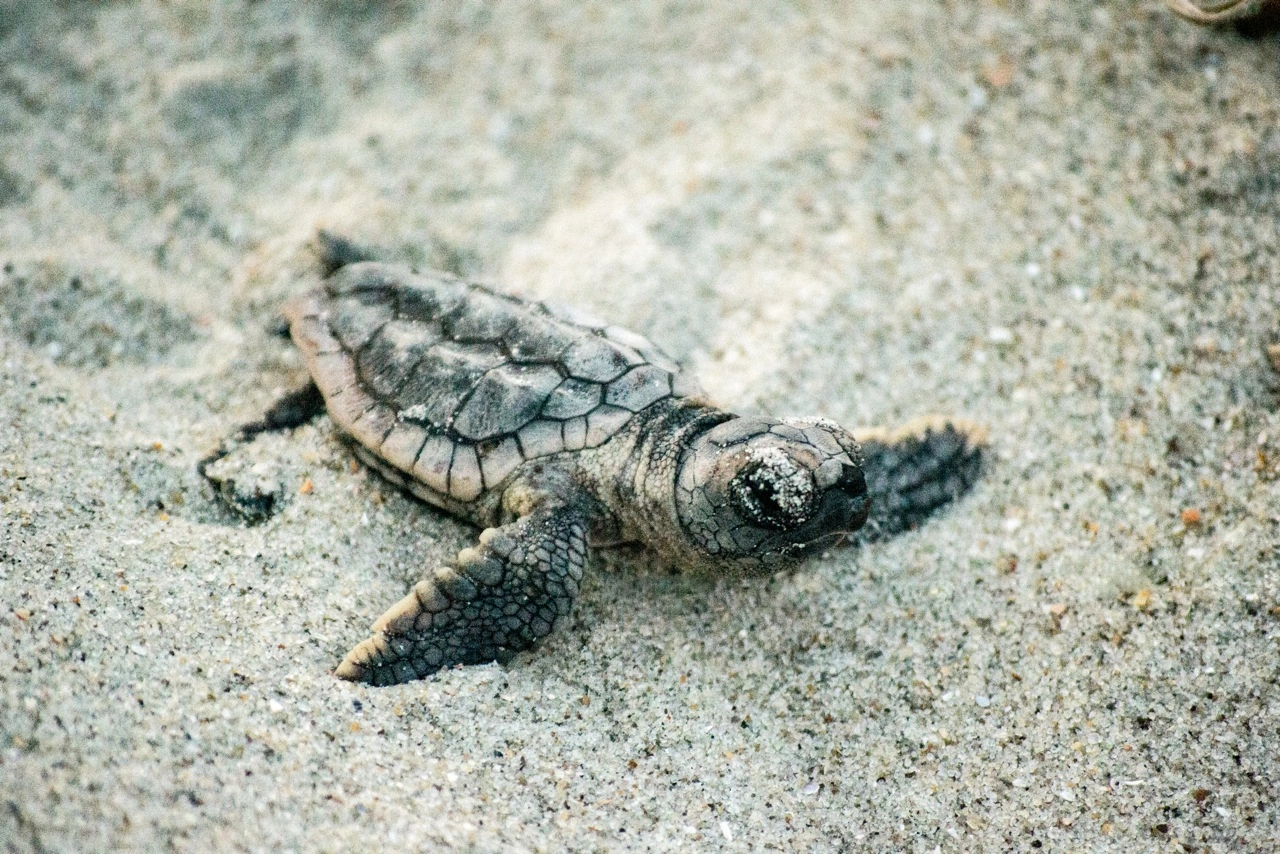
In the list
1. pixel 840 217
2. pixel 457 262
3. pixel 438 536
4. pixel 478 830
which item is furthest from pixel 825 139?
pixel 478 830

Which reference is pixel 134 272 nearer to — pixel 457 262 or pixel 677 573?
pixel 457 262

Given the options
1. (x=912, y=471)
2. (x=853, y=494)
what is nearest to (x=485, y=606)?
(x=853, y=494)

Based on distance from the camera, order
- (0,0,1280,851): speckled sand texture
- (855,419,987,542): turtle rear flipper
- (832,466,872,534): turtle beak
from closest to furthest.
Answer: (0,0,1280,851): speckled sand texture → (832,466,872,534): turtle beak → (855,419,987,542): turtle rear flipper

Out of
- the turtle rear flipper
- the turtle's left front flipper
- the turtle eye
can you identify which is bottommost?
the turtle rear flipper

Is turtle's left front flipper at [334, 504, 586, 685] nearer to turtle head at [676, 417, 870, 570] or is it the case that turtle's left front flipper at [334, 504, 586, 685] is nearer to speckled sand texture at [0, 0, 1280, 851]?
speckled sand texture at [0, 0, 1280, 851]

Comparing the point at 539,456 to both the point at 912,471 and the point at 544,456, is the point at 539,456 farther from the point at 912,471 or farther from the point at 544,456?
the point at 912,471

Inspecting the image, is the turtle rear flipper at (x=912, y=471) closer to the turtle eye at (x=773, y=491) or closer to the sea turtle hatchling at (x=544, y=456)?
the sea turtle hatchling at (x=544, y=456)

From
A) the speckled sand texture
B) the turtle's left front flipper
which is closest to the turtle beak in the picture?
the speckled sand texture
